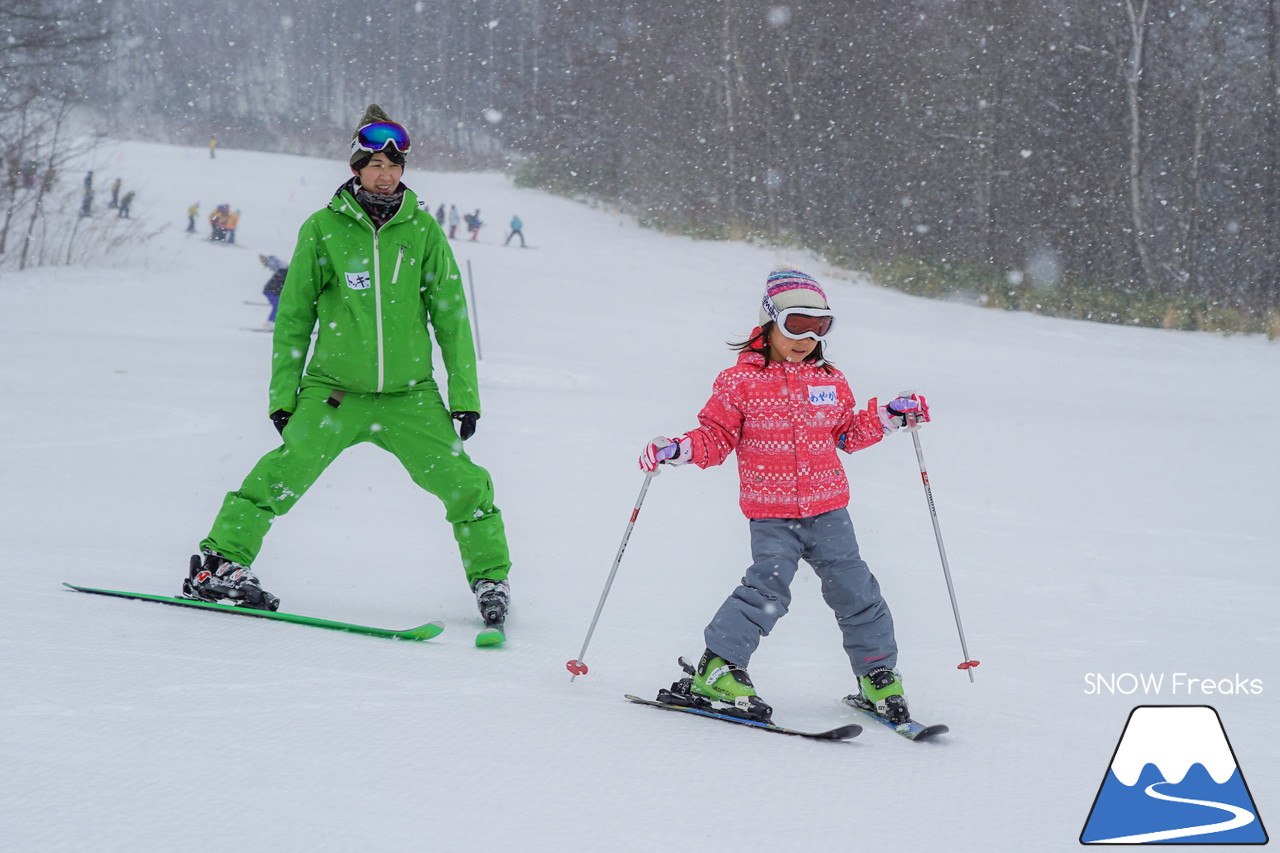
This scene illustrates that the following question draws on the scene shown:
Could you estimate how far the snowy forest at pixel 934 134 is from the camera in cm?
2478

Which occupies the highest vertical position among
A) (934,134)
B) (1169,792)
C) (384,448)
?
(934,134)

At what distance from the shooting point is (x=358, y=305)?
381cm

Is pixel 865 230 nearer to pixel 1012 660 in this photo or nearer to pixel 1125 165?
pixel 1125 165

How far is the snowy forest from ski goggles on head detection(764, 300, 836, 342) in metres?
19.5

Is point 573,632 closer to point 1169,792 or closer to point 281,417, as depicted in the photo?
point 281,417

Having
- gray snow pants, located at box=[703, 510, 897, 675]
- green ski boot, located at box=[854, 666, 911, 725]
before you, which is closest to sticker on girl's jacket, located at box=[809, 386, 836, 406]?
gray snow pants, located at box=[703, 510, 897, 675]

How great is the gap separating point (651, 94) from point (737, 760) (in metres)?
34.8

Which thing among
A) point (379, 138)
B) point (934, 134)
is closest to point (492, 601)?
point (379, 138)

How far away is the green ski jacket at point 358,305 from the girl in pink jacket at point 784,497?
1006 mm

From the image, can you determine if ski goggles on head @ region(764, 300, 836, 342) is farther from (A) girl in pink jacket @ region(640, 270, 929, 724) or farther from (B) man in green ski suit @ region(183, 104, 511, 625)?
(B) man in green ski suit @ region(183, 104, 511, 625)

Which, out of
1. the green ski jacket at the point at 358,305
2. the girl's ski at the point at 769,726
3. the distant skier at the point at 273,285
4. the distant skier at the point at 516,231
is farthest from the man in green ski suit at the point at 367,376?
the distant skier at the point at 516,231

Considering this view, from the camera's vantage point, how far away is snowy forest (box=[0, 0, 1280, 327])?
24.8 m

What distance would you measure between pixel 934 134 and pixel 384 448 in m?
27.8

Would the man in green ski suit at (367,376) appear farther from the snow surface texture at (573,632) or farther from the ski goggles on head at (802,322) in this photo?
the ski goggles on head at (802,322)
